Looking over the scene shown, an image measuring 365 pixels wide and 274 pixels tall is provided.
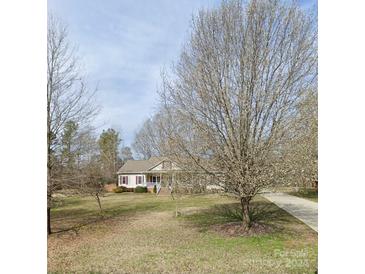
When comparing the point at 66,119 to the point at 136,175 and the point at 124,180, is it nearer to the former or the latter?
the point at 136,175

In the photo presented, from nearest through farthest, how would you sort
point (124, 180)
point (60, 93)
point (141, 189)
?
point (60, 93) → point (141, 189) → point (124, 180)

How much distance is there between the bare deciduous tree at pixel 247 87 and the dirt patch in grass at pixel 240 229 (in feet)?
3.36

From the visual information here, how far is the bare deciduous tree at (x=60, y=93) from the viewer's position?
163 inches

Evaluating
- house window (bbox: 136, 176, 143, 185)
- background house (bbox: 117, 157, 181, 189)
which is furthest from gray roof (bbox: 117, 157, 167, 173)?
house window (bbox: 136, 176, 143, 185)

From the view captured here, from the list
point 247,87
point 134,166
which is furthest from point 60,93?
point 134,166

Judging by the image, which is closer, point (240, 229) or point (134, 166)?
point (240, 229)

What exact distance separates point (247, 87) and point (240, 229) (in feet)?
8.41

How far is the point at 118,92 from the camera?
3.54 m

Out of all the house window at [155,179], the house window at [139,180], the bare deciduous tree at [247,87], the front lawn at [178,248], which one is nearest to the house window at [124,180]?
the house window at [139,180]

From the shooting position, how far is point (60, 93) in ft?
14.6

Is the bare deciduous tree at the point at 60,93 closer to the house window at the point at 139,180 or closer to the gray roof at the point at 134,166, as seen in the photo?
the gray roof at the point at 134,166

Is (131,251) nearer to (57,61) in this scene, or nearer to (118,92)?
(118,92)
